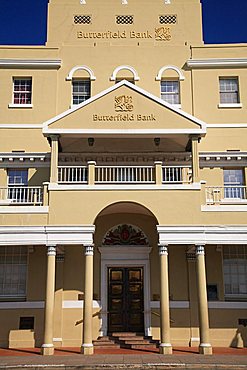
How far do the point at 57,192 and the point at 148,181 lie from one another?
3.44m

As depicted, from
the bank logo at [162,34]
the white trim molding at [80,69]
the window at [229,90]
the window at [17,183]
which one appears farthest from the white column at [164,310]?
the bank logo at [162,34]

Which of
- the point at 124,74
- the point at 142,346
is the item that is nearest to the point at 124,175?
the point at 124,74

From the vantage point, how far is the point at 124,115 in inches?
728

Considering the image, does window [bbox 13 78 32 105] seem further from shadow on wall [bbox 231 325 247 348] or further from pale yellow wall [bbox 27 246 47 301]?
shadow on wall [bbox 231 325 247 348]

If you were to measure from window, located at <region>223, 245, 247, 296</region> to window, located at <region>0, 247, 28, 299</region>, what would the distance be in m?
8.21

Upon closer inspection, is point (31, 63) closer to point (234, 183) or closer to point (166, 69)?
point (166, 69)

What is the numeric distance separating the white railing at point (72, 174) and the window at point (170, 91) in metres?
5.69

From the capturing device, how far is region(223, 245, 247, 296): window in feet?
63.0

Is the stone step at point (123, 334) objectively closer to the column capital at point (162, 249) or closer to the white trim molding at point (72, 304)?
the white trim molding at point (72, 304)

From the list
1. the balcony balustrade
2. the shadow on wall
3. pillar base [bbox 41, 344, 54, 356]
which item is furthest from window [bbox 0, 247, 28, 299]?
the shadow on wall

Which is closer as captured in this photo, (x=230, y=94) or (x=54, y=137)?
(x=54, y=137)

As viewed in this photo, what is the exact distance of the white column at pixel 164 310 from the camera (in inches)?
637

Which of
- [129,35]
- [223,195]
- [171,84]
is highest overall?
[129,35]

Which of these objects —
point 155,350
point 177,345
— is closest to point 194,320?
point 177,345
